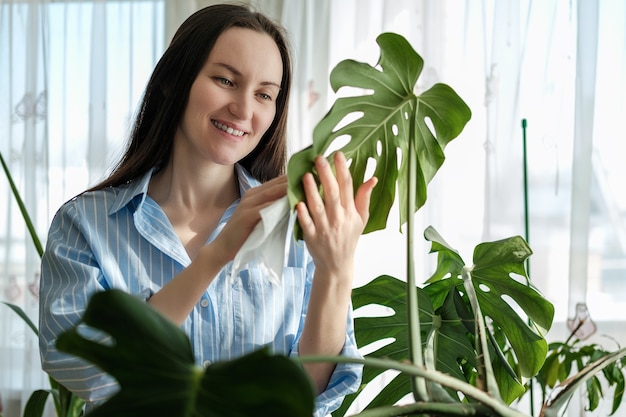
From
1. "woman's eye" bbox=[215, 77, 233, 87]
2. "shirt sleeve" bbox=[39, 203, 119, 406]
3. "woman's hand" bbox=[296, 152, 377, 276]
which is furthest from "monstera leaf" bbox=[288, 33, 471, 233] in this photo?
"shirt sleeve" bbox=[39, 203, 119, 406]

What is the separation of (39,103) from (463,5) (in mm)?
1456

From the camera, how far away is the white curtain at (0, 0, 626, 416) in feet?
7.70

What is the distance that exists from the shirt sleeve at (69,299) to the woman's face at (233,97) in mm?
225

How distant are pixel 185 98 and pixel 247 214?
41cm

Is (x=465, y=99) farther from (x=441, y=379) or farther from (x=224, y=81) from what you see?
(x=441, y=379)

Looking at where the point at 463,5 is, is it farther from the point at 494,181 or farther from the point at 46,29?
the point at 46,29

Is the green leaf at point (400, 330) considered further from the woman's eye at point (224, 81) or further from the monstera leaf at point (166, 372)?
the monstera leaf at point (166, 372)

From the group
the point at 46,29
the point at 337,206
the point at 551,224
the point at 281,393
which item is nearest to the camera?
the point at 281,393

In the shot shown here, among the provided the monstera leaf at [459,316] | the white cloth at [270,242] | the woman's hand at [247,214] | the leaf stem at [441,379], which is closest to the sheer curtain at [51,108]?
the monstera leaf at [459,316]

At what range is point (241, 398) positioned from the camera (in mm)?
513

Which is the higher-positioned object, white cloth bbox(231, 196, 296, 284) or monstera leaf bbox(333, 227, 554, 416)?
white cloth bbox(231, 196, 296, 284)

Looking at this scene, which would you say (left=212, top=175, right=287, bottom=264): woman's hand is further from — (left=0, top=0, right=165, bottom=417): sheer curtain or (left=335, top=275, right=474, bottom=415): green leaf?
(left=0, top=0, right=165, bottom=417): sheer curtain

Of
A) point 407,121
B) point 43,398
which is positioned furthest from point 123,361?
point 43,398

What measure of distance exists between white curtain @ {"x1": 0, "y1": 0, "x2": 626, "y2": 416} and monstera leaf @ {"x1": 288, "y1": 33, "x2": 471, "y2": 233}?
4.46 ft
